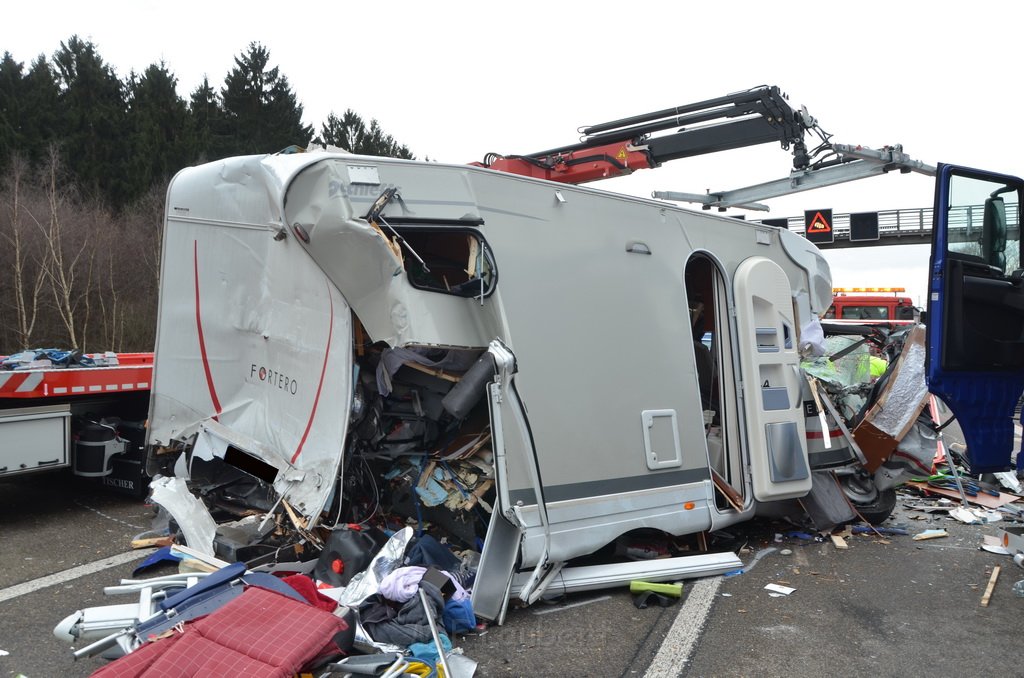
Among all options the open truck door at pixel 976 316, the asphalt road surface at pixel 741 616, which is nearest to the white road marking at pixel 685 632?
the asphalt road surface at pixel 741 616

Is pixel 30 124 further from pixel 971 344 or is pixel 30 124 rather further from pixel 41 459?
pixel 971 344

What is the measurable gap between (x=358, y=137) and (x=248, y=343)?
134 ft

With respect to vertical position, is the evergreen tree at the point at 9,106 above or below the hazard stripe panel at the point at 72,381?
above

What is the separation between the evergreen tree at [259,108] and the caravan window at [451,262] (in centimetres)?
3272

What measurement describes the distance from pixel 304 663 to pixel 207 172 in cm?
352

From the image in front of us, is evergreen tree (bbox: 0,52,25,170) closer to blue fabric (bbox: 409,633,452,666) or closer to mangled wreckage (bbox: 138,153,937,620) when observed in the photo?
mangled wreckage (bbox: 138,153,937,620)

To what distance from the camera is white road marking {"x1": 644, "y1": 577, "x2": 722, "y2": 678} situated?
374 centimetres

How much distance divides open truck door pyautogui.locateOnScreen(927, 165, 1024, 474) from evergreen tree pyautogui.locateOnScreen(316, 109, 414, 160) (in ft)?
127

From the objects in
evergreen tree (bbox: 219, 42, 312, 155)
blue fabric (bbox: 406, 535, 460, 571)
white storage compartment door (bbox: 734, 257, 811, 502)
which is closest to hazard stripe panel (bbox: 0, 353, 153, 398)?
blue fabric (bbox: 406, 535, 460, 571)

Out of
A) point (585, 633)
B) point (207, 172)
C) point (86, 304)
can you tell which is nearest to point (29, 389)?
point (207, 172)

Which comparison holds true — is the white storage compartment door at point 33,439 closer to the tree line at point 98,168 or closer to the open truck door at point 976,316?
the open truck door at point 976,316

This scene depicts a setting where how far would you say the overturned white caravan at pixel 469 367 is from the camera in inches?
169

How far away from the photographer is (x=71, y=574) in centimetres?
495

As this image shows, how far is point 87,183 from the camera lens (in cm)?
3112
